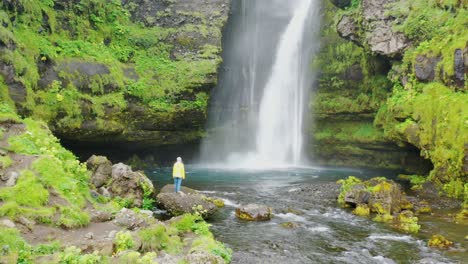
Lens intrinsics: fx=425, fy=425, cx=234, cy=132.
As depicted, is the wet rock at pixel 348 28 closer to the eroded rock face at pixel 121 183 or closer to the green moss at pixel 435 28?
the green moss at pixel 435 28

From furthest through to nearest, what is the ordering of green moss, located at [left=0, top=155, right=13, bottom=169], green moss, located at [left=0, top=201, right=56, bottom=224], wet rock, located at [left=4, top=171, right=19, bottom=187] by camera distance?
green moss, located at [left=0, top=155, right=13, bottom=169] < wet rock, located at [left=4, top=171, right=19, bottom=187] < green moss, located at [left=0, top=201, right=56, bottom=224]

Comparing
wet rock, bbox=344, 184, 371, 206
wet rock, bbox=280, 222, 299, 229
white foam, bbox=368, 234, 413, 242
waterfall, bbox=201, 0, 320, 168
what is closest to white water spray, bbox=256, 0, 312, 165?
waterfall, bbox=201, 0, 320, 168

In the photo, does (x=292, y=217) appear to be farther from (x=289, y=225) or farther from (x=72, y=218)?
(x=72, y=218)

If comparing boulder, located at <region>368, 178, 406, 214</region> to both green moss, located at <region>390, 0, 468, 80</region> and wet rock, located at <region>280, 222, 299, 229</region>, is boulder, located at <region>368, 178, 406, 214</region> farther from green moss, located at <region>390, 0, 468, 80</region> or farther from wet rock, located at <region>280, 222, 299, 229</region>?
green moss, located at <region>390, 0, 468, 80</region>

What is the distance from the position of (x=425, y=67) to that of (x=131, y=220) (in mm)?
18211

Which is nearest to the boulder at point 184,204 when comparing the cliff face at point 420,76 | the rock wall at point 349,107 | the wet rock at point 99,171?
the wet rock at point 99,171

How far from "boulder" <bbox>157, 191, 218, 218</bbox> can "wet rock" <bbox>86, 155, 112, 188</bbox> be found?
2.39 metres

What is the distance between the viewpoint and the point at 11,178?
11.4 metres

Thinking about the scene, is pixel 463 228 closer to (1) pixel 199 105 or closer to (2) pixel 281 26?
(1) pixel 199 105

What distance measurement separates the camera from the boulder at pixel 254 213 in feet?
50.4

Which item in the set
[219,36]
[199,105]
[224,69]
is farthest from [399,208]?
[224,69]

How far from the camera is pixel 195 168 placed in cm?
3062

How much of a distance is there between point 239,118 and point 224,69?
4151 millimetres

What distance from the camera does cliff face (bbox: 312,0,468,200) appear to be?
Result: 774 inches
